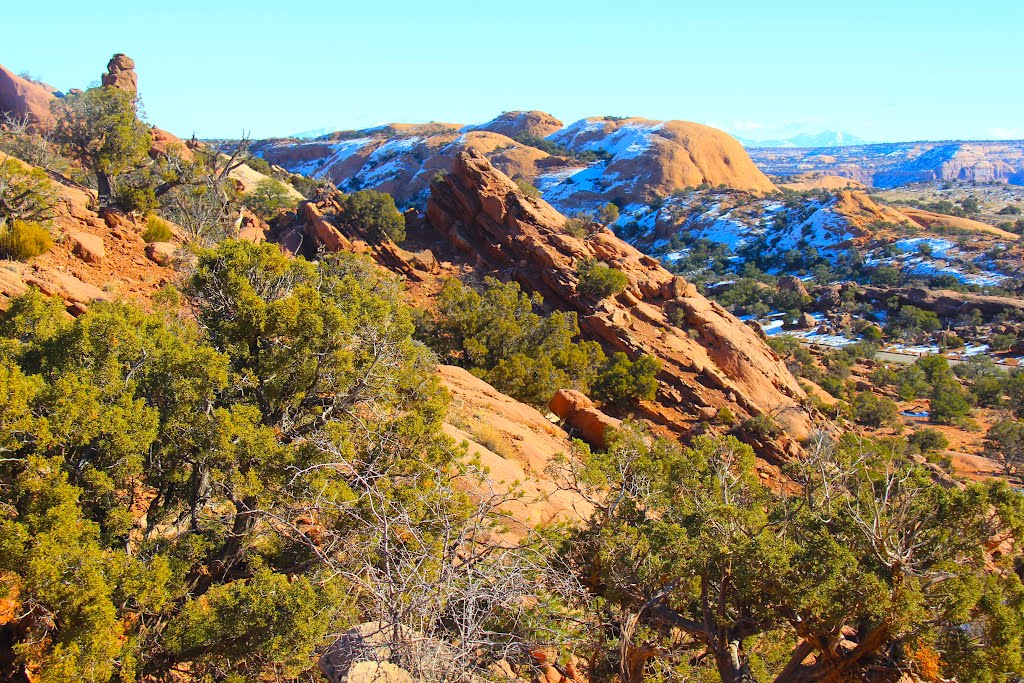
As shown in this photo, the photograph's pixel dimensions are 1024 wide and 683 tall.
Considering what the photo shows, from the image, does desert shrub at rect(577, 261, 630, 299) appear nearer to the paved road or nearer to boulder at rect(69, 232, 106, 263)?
boulder at rect(69, 232, 106, 263)

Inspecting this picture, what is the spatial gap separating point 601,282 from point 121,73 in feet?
159

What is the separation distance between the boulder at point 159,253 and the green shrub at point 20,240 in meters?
3.97

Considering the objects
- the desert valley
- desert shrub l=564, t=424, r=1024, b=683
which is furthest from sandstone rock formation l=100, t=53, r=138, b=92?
desert shrub l=564, t=424, r=1024, b=683

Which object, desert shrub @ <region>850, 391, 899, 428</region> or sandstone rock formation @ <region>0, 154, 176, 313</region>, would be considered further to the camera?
desert shrub @ <region>850, 391, 899, 428</region>

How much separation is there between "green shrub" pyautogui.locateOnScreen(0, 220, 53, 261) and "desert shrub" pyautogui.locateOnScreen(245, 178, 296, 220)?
2058cm

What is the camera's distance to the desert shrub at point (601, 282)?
27297 mm

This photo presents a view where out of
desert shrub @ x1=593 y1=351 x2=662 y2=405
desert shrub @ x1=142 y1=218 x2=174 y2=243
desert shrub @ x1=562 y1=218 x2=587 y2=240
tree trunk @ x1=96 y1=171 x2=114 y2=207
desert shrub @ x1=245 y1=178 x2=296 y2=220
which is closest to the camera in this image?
desert shrub @ x1=142 y1=218 x2=174 y2=243

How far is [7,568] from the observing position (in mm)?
5500

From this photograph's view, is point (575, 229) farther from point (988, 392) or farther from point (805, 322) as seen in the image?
point (805, 322)

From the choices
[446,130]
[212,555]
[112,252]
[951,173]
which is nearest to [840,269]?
[112,252]

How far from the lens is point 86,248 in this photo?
1712 centimetres

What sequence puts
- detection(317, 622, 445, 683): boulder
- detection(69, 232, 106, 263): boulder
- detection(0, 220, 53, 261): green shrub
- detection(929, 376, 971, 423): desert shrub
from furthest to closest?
detection(929, 376, 971, 423): desert shrub
detection(69, 232, 106, 263): boulder
detection(0, 220, 53, 261): green shrub
detection(317, 622, 445, 683): boulder

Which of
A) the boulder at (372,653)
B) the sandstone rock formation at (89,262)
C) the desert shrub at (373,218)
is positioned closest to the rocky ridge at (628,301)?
the desert shrub at (373,218)

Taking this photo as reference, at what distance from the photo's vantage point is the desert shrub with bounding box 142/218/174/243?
20047 mm
